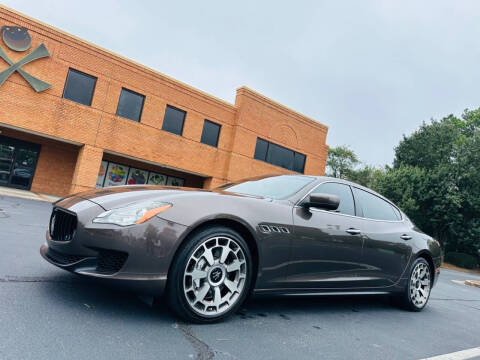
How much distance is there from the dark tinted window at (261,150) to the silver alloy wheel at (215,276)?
783 inches

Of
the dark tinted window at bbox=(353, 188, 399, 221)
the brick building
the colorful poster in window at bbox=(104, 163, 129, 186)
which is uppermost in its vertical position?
the brick building

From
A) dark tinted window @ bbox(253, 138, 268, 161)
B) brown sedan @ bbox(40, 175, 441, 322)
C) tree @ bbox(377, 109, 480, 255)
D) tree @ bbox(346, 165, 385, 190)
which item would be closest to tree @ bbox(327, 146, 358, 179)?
tree @ bbox(346, 165, 385, 190)

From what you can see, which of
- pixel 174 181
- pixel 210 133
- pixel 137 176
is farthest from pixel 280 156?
pixel 137 176

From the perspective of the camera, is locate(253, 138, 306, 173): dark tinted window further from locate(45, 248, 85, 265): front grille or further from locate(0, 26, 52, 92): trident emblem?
locate(45, 248, 85, 265): front grille

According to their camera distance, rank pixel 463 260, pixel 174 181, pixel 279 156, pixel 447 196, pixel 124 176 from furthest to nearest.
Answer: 1. pixel 463 260
2. pixel 447 196
3. pixel 279 156
4. pixel 174 181
5. pixel 124 176

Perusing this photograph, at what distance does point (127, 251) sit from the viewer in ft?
8.08

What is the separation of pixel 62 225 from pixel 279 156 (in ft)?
70.3

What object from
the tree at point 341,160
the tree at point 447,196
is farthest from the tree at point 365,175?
the tree at point 447,196

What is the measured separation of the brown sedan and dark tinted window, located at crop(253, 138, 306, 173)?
18931mm

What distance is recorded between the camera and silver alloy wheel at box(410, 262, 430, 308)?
470 centimetres

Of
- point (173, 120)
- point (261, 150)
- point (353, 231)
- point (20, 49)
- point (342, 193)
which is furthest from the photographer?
point (261, 150)

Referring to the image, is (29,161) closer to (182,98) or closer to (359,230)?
(182,98)

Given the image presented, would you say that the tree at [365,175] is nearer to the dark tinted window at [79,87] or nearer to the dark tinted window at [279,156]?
the dark tinted window at [279,156]

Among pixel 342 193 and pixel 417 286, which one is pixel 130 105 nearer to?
pixel 342 193
